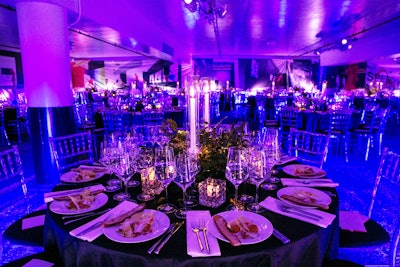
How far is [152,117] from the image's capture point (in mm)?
5836

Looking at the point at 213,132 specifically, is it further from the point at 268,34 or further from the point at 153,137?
the point at 268,34

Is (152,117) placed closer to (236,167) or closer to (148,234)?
(236,167)

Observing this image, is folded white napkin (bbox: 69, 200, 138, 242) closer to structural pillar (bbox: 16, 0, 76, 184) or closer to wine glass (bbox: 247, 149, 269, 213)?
wine glass (bbox: 247, 149, 269, 213)

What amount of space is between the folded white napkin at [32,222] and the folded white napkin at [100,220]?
769mm

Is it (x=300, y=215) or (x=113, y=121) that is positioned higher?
(x=113, y=121)

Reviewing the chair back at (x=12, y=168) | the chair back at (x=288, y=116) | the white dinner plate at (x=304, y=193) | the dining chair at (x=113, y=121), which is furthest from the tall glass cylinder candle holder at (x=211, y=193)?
the chair back at (x=288, y=116)

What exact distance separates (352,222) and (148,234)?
4.48 feet

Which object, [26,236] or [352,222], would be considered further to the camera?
[352,222]

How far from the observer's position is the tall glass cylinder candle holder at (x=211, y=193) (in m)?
1.42

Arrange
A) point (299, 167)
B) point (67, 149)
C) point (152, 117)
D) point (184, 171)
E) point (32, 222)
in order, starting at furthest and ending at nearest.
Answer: point (152, 117)
point (67, 149)
point (299, 167)
point (32, 222)
point (184, 171)

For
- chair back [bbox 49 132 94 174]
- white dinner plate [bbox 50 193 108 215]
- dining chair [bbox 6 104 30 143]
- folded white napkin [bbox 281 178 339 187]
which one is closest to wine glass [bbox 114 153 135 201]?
white dinner plate [bbox 50 193 108 215]

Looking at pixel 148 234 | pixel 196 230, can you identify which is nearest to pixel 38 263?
pixel 148 234

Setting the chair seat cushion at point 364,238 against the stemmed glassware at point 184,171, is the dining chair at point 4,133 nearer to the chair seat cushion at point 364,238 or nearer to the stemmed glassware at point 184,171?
the stemmed glassware at point 184,171

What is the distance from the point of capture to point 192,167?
1372mm
